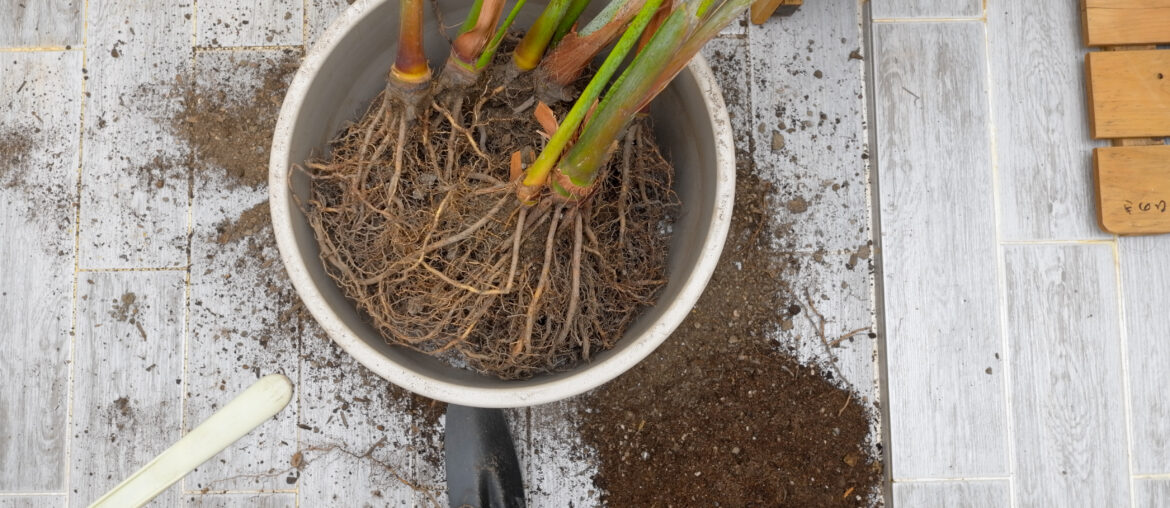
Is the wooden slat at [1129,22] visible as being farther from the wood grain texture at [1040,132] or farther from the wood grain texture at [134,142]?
the wood grain texture at [134,142]

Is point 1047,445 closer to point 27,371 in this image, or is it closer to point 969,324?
point 969,324

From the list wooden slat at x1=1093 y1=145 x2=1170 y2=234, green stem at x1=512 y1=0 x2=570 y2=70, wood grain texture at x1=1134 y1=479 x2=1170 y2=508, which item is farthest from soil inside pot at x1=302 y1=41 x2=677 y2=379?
wood grain texture at x1=1134 y1=479 x2=1170 y2=508

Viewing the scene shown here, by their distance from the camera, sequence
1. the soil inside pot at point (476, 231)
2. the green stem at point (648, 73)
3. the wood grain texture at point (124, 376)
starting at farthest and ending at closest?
the wood grain texture at point (124, 376), the soil inside pot at point (476, 231), the green stem at point (648, 73)

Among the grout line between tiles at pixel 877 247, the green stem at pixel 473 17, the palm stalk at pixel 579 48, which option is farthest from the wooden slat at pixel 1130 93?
the green stem at pixel 473 17

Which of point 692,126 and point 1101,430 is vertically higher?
point 692,126

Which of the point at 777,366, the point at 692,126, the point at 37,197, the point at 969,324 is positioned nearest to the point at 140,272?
the point at 37,197

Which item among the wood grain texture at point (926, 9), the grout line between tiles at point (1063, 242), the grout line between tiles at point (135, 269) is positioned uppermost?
the wood grain texture at point (926, 9)
